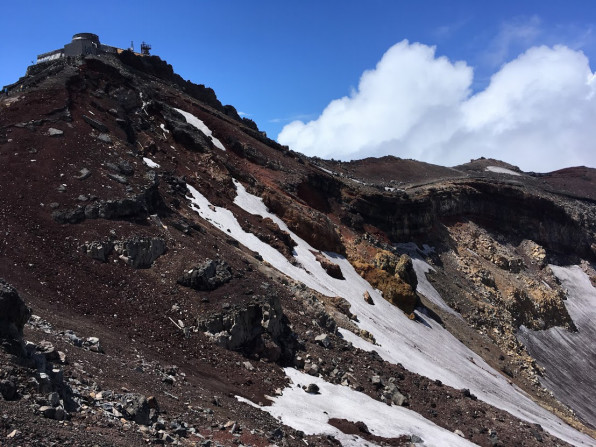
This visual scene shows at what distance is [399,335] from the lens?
35.0 m

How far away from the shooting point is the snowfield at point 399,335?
30.4m

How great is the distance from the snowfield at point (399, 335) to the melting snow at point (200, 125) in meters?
7.78

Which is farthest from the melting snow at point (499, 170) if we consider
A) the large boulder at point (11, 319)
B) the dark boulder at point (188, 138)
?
the large boulder at point (11, 319)

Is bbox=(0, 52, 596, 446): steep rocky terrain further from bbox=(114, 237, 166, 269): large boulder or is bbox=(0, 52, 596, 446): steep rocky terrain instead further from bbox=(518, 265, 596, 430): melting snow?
bbox=(518, 265, 596, 430): melting snow

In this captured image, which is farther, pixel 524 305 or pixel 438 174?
pixel 438 174

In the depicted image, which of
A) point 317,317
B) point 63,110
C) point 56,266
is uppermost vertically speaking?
point 63,110

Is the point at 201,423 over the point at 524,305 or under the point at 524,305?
under

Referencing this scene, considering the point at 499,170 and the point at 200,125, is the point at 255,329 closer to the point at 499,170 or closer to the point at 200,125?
the point at 200,125

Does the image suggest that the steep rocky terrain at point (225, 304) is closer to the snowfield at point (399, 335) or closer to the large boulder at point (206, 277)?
the large boulder at point (206, 277)

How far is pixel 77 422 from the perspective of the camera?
9508 millimetres

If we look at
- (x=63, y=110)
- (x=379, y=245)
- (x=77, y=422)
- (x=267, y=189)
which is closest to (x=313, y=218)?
(x=267, y=189)

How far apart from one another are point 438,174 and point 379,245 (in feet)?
152

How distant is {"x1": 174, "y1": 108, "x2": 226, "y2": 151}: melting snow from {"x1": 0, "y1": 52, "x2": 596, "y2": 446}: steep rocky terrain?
9.2 inches

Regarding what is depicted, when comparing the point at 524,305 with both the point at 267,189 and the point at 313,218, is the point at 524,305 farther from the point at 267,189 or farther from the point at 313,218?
the point at 267,189
